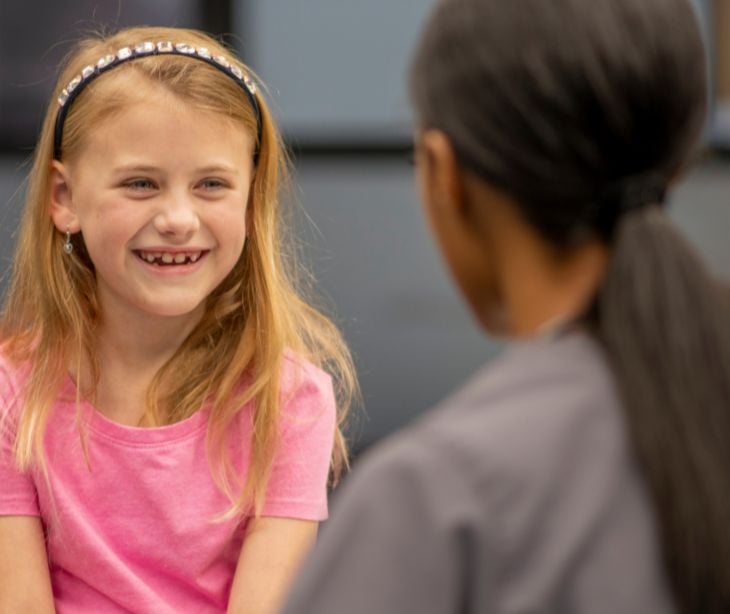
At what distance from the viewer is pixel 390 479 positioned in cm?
89

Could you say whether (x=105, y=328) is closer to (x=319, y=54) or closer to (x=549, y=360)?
(x=549, y=360)

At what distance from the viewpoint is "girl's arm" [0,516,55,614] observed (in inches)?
62.2

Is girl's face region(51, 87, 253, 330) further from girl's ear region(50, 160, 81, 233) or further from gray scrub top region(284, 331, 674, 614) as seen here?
gray scrub top region(284, 331, 674, 614)

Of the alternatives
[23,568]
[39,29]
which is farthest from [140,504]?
[39,29]

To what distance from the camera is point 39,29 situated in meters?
3.80

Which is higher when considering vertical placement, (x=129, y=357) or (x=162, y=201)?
(x=162, y=201)

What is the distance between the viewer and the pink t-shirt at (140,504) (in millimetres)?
1598

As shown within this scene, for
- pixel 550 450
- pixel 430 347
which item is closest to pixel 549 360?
pixel 550 450

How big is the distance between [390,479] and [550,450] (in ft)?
0.33

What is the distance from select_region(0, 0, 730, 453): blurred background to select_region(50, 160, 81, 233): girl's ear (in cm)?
211

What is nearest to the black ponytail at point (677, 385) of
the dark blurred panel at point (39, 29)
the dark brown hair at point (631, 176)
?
the dark brown hair at point (631, 176)

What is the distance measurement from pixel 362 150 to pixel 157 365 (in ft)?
7.34

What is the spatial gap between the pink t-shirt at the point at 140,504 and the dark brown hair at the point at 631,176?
2.48 feet

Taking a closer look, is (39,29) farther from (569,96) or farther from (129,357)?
(569,96)
